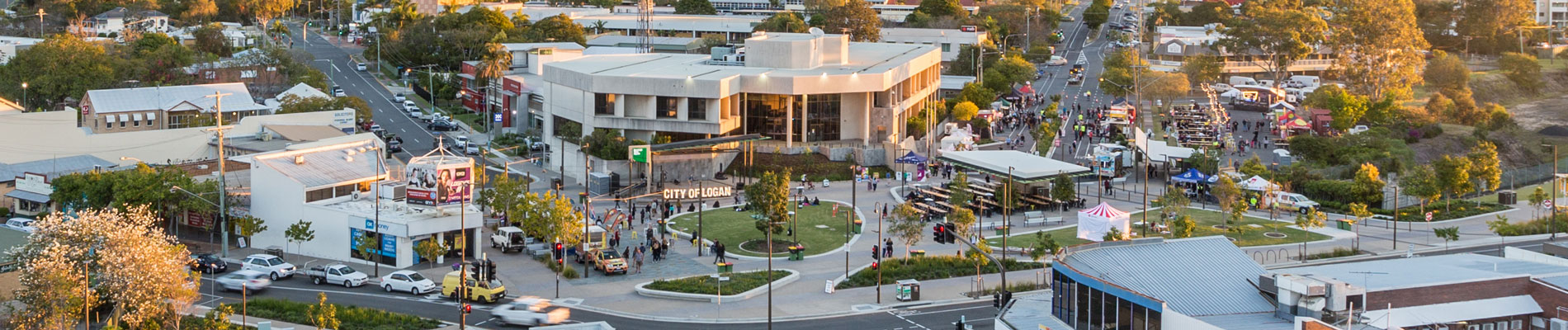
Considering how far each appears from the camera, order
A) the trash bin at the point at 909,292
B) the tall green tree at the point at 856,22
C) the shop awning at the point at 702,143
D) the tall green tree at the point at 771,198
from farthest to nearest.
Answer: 1. the tall green tree at the point at 856,22
2. the shop awning at the point at 702,143
3. the tall green tree at the point at 771,198
4. the trash bin at the point at 909,292

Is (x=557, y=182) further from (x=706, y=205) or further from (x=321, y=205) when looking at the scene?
(x=321, y=205)

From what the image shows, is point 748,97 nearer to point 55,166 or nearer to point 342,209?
point 342,209

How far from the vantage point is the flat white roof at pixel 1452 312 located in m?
39.9

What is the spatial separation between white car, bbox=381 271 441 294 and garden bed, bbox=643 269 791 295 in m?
7.75

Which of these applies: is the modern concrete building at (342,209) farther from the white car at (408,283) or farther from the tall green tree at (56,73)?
the tall green tree at (56,73)

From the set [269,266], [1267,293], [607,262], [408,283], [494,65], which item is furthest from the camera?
[494,65]

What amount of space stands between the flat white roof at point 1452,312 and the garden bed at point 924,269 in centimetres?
2104

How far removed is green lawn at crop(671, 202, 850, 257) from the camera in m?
66.3

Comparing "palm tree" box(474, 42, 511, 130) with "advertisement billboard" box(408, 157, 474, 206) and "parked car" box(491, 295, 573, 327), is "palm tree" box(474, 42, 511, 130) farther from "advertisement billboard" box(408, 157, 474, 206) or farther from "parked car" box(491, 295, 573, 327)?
"parked car" box(491, 295, 573, 327)

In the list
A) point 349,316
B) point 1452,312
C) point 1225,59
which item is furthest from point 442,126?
point 1452,312

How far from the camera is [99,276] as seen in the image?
48156mm

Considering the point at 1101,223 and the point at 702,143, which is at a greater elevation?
the point at 702,143

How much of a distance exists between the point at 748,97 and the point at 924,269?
34621mm

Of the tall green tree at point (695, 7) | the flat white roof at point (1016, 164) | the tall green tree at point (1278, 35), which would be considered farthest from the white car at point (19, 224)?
the tall green tree at point (695, 7)
